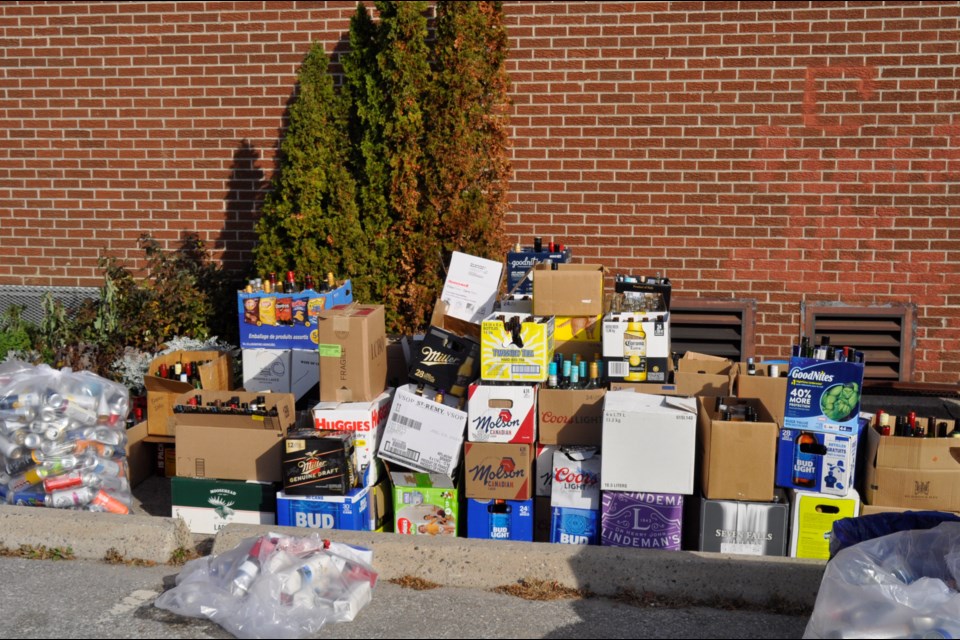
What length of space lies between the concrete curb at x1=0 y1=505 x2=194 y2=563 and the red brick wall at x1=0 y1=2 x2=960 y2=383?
12.3 ft

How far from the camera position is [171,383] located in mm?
6727

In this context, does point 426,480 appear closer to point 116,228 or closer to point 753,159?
point 753,159

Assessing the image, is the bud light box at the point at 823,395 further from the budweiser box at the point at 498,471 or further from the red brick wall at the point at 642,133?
the red brick wall at the point at 642,133

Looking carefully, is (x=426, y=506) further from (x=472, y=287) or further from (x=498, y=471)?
(x=472, y=287)

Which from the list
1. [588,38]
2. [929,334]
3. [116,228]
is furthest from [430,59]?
[929,334]

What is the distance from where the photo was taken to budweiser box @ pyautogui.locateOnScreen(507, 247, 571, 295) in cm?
734

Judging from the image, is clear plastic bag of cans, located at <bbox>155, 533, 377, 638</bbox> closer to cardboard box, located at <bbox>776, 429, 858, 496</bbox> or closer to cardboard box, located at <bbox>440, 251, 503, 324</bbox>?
cardboard box, located at <bbox>776, 429, 858, 496</bbox>

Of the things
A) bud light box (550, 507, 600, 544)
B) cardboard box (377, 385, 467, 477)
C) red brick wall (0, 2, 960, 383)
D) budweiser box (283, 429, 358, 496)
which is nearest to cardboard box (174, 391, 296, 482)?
budweiser box (283, 429, 358, 496)

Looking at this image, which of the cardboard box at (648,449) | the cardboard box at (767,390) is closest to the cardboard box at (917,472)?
the cardboard box at (767,390)

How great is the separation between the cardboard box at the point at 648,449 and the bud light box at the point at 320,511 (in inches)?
56.6

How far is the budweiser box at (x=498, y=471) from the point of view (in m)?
5.81

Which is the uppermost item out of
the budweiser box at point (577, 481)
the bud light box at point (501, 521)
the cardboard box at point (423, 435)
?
the cardboard box at point (423, 435)

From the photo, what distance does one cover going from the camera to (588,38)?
8.17 m

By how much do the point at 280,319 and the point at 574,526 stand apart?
2.69 m
